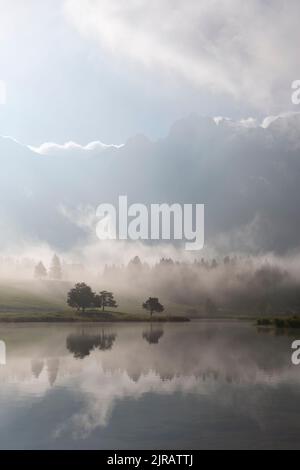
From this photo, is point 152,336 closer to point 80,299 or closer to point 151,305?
point 80,299

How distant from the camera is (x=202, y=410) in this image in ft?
64.5

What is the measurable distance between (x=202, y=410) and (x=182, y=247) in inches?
5233

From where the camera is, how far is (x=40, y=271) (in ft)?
472

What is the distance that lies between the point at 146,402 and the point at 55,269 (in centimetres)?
12650

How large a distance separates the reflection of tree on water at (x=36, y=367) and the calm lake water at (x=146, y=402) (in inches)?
2.3

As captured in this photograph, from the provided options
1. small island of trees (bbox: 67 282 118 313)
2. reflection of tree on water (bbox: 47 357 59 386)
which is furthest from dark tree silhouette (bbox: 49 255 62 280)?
reflection of tree on water (bbox: 47 357 59 386)

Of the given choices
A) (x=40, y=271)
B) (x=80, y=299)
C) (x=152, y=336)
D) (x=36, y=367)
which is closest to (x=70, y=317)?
(x=80, y=299)

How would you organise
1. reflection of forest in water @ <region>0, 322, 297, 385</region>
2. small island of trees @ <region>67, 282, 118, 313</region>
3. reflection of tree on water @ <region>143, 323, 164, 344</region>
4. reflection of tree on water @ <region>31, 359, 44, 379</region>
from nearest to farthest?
reflection of tree on water @ <region>31, 359, 44, 379</region>
reflection of forest in water @ <region>0, 322, 297, 385</region>
reflection of tree on water @ <region>143, 323, 164, 344</region>
small island of trees @ <region>67, 282, 118, 313</region>

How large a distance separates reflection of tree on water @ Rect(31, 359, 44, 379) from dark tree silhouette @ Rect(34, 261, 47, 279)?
112 m

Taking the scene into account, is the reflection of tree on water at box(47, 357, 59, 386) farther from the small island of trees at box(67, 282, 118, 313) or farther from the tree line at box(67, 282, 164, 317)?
the tree line at box(67, 282, 164, 317)

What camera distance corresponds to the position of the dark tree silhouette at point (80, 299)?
99812 millimetres

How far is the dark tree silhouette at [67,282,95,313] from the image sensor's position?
9981 centimetres

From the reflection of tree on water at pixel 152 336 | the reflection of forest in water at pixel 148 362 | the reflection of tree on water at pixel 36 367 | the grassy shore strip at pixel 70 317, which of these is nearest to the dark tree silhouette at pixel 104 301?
the grassy shore strip at pixel 70 317
